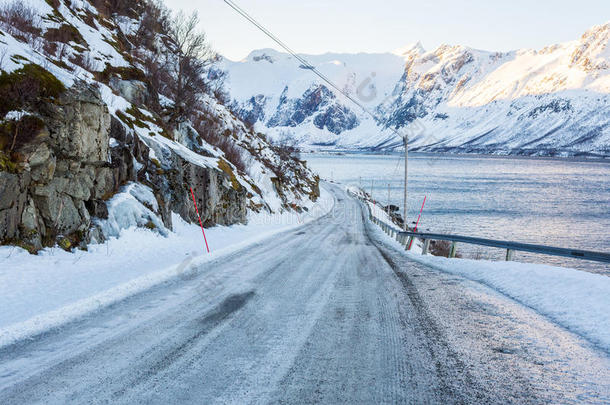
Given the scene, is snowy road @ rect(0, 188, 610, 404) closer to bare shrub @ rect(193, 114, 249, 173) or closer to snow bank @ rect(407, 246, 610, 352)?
snow bank @ rect(407, 246, 610, 352)

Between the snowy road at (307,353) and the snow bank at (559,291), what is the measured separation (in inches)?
11.8

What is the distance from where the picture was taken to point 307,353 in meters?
4.59

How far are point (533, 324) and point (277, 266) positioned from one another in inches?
256

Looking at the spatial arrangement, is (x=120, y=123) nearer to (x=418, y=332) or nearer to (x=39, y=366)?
(x=39, y=366)

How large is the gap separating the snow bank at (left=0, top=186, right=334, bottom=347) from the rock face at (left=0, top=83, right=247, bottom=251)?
1.46ft

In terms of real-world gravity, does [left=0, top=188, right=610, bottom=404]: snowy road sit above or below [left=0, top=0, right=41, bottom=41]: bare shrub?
below

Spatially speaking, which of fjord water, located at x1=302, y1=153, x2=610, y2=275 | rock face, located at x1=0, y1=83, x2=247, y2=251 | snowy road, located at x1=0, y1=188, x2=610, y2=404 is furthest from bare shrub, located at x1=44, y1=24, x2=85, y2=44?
fjord water, located at x1=302, y1=153, x2=610, y2=275

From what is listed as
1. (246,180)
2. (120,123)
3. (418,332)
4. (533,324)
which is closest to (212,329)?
(418,332)

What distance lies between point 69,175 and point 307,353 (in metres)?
7.98

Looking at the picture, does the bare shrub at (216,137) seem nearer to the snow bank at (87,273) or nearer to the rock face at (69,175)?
the rock face at (69,175)

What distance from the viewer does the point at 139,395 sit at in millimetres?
3605

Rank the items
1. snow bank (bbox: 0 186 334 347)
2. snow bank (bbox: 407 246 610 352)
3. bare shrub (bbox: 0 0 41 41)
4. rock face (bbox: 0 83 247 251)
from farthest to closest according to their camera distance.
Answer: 1. bare shrub (bbox: 0 0 41 41)
2. rock face (bbox: 0 83 247 251)
3. snow bank (bbox: 0 186 334 347)
4. snow bank (bbox: 407 246 610 352)

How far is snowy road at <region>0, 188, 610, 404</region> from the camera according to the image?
3.69 metres

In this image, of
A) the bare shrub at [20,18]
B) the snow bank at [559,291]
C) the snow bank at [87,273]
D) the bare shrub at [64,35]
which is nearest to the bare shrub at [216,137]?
the bare shrub at [64,35]
